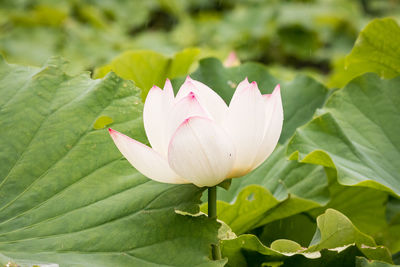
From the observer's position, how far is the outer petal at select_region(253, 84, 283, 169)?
Result: 680 millimetres

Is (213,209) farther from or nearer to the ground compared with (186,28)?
nearer to the ground

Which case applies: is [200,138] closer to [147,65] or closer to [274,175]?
[274,175]

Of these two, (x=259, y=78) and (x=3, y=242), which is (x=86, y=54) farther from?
(x=3, y=242)

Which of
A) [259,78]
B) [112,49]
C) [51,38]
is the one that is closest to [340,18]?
[112,49]

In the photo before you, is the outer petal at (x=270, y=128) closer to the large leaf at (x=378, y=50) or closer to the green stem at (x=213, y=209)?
the green stem at (x=213, y=209)

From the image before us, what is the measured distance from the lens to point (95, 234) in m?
0.71

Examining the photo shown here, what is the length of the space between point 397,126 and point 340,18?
11.0 feet

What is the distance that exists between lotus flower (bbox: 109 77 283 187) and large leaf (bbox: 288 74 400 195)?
0.17 m

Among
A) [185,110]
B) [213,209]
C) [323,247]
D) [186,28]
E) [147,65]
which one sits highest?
[186,28]

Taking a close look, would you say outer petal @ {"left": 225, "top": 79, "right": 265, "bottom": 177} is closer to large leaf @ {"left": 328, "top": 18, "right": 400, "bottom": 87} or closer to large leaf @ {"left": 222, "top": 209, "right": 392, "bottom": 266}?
large leaf @ {"left": 222, "top": 209, "right": 392, "bottom": 266}

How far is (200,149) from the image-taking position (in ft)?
2.11

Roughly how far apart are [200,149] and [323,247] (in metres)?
0.25

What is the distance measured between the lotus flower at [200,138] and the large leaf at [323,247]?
4.7 inches

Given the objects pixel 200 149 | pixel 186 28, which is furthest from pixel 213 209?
pixel 186 28
